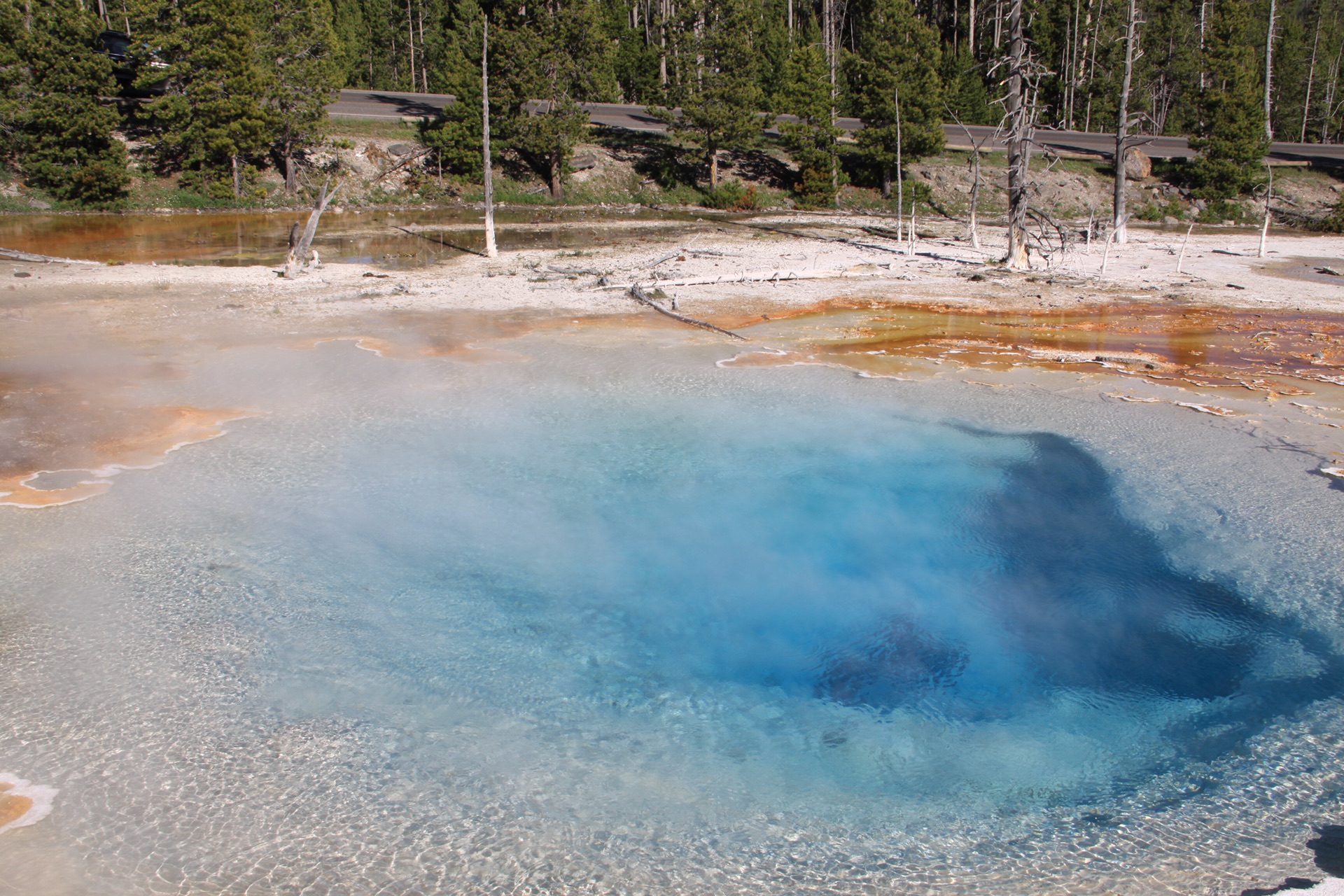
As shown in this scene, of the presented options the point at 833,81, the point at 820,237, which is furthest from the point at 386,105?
the point at 820,237

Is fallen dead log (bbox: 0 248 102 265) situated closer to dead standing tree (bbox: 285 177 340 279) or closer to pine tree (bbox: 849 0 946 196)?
dead standing tree (bbox: 285 177 340 279)

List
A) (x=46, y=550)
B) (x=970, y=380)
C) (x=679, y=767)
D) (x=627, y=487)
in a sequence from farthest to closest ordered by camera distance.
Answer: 1. (x=970, y=380)
2. (x=627, y=487)
3. (x=46, y=550)
4. (x=679, y=767)

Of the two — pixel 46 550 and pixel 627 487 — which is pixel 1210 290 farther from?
pixel 46 550

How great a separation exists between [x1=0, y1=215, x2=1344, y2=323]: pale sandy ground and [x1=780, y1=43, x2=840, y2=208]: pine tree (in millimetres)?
10289

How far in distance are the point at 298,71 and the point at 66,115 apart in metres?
6.32

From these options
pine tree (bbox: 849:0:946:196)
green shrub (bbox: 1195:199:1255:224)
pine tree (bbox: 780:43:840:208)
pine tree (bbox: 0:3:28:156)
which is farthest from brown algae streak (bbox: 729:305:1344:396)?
pine tree (bbox: 0:3:28:156)

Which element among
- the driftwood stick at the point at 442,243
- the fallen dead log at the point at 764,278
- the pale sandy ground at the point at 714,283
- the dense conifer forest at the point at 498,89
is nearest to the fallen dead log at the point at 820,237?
the pale sandy ground at the point at 714,283

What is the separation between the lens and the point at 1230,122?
3194cm

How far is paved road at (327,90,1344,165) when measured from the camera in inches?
1400

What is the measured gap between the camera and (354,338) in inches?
498

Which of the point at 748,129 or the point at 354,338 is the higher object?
the point at 748,129

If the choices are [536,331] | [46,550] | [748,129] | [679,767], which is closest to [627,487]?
[679,767]

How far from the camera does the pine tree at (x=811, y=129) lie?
31.3 m

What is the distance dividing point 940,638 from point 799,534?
5.38ft
